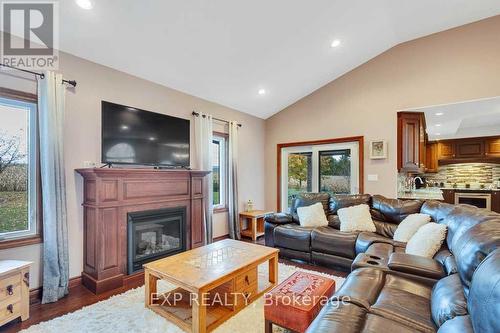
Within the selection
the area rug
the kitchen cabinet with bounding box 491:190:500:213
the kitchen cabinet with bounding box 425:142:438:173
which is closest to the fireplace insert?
the area rug

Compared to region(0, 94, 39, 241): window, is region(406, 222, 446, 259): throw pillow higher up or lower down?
lower down

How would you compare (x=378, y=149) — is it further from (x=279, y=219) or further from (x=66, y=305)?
(x=66, y=305)

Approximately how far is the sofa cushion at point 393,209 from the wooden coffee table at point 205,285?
1917mm

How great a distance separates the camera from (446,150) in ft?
22.7

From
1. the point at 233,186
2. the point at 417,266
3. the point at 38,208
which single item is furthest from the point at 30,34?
the point at 417,266

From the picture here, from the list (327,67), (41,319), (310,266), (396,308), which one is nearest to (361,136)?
(327,67)

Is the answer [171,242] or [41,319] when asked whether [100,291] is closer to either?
[41,319]

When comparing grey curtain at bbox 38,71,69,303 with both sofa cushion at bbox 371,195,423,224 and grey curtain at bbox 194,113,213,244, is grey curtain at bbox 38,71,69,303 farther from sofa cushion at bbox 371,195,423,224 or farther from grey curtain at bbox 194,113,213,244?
sofa cushion at bbox 371,195,423,224

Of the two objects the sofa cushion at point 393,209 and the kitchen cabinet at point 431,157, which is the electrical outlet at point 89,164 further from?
the kitchen cabinet at point 431,157

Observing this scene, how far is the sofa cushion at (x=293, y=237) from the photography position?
141 inches

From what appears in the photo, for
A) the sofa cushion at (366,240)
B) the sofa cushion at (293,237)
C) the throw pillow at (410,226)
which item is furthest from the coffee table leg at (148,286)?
the throw pillow at (410,226)

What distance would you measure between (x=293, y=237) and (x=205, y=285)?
2034mm

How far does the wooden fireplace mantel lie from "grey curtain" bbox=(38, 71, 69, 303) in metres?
0.23

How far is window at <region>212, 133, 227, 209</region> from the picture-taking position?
500 centimetres
